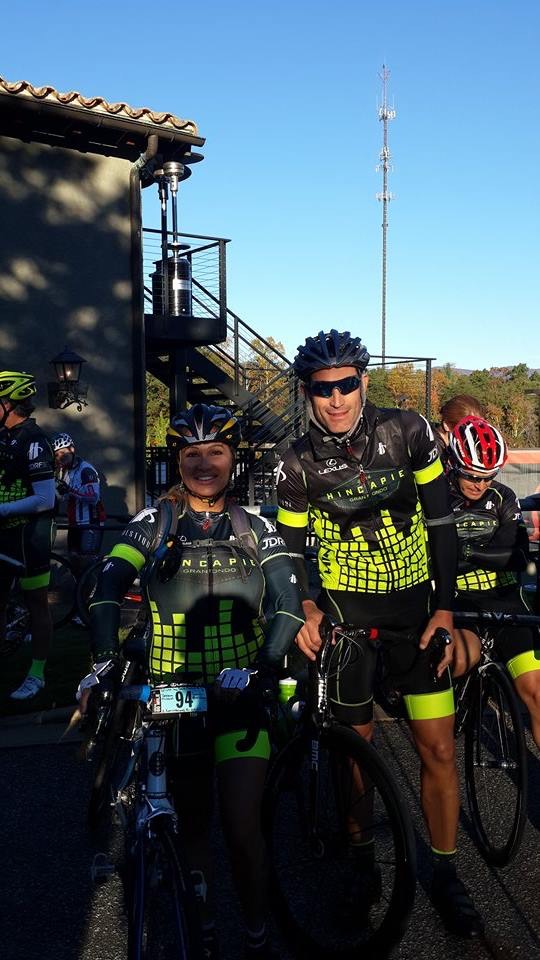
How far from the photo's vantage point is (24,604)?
9.04 meters

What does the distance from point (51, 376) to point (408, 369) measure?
44.3 m

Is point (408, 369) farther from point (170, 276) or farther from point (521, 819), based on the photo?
A: point (521, 819)

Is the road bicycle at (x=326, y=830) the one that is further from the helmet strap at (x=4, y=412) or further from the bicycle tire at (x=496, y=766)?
the helmet strap at (x=4, y=412)

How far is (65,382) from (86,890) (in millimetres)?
9840

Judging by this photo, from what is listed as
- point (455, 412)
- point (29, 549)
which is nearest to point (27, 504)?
point (29, 549)

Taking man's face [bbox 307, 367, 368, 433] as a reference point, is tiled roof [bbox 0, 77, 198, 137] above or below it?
above

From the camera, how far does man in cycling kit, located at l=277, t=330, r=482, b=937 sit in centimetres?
392

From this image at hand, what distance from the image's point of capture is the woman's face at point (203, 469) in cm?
350

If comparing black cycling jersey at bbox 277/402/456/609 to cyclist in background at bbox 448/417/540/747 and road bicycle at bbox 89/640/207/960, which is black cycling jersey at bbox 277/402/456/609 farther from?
road bicycle at bbox 89/640/207/960

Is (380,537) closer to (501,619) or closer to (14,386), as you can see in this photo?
(501,619)

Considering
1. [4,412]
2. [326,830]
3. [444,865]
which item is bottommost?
[444,865]

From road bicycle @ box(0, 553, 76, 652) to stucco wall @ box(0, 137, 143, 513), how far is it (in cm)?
276

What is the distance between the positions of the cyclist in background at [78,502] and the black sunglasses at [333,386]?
7.02 metres

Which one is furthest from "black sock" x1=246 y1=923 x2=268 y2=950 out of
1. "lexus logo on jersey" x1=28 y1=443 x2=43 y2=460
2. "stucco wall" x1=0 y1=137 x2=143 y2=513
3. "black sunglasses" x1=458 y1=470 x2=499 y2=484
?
"stucco wall" x1=0 y1=137 x2=143 y2=513
